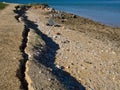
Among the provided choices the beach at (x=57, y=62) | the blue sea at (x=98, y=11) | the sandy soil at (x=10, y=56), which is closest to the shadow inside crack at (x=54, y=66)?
the beach at (x=57, y=62)

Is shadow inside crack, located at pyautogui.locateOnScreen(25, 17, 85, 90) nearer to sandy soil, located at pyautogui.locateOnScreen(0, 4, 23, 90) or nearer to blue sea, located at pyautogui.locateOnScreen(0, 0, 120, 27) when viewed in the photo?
sandy soil, located at pyautogui.locateOnScreen(0, 4, 23, 90)

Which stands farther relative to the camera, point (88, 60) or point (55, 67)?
point (88, 60)

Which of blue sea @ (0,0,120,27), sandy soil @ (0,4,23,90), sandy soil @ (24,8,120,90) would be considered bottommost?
blue sea @ (0,0,120,27)

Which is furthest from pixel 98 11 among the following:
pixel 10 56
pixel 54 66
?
pixel 10 56

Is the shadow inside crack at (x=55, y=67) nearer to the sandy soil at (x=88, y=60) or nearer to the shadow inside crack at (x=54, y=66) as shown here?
the shadow inside crack at (x=54, y=66)

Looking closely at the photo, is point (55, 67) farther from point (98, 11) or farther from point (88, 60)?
point (98, 11)

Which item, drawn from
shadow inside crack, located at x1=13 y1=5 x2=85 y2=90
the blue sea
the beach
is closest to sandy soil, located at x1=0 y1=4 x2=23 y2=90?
the beach

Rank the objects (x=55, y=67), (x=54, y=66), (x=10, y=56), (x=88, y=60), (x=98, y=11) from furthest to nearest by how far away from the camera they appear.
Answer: (x=98, y=11), (x=88, y=60), (x=54, y=66), (x=55, y=67), (x=10, y=56)

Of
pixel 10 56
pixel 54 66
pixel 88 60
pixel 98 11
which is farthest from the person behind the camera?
pixel 98 11

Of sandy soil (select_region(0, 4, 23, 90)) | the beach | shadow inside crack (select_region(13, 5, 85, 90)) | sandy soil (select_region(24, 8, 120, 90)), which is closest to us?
sandy soil (select_region(0, 4, 23, 90))

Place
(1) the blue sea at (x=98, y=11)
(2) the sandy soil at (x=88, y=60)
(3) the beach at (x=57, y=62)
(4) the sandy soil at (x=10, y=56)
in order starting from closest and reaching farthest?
1. (4) the sandy soil at (x=10, y=56)
2. (3) the beach at (x=57, y=62)
3. (2) the sandy soil at (x=88, y=60)
4. (1) the blue sea at (x=98, y=11)

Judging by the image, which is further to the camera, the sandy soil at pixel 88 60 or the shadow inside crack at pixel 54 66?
the sandy soil at pixel 88 60

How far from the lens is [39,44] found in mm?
27484

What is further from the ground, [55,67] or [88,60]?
[55,67]
